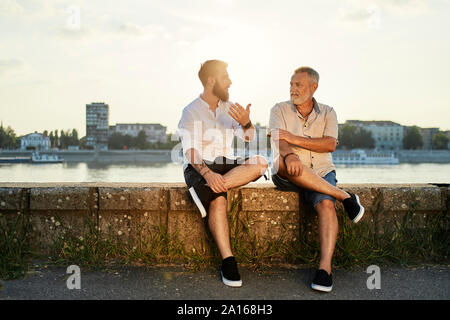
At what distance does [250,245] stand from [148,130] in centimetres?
10980

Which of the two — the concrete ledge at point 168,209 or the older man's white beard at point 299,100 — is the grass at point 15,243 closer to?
Result: the concrete ledge at point 168,209

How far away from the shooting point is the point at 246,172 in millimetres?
2609

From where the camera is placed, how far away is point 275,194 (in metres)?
2.84

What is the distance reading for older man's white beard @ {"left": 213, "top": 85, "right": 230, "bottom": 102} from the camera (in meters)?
2.83

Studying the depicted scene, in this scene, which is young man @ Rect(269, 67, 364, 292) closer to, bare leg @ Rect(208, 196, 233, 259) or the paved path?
the paved path

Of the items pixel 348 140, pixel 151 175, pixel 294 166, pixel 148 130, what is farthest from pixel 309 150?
pixel 148 130

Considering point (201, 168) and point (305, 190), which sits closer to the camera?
point (201, 168)

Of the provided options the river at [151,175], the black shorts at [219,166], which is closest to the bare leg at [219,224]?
the black shorts at [219,166]

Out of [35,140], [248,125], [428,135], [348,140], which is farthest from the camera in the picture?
[35,140]

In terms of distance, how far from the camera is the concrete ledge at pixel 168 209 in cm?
284

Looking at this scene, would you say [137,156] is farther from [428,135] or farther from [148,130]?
[428,135]

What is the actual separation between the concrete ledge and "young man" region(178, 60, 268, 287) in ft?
0.78

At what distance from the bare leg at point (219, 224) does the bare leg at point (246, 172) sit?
0.40 feet
